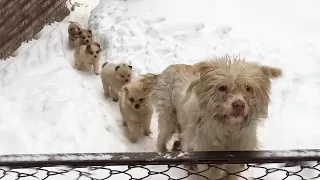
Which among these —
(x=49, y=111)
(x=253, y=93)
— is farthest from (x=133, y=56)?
(x=253, y=93)

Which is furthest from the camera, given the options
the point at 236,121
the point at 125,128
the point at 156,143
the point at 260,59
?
the point at 260,59

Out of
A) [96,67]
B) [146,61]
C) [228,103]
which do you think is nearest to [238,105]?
[228,103]

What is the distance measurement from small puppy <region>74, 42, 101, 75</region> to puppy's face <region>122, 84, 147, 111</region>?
219 centimetres

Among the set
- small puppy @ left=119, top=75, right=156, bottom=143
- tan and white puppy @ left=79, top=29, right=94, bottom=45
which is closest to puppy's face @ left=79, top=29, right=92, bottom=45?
tan and white puppy @ left=79, top=29, right=94, bottom=45

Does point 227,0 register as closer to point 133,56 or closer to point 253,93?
point 133,56

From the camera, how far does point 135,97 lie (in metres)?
5.96

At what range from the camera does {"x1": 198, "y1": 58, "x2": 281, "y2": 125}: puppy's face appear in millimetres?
3623

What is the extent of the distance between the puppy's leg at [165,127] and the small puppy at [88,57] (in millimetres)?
2899

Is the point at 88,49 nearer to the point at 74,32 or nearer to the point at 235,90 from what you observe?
the point at 74,32

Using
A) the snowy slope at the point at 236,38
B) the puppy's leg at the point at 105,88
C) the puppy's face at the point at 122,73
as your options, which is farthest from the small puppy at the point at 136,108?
the snowy slope at the point at 236,38

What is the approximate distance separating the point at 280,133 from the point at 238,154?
3203mm

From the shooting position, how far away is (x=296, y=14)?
880 cm

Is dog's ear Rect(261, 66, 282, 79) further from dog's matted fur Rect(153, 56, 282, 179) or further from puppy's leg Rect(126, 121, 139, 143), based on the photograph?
puppy's leg Rect(126, 121, 139, 143)

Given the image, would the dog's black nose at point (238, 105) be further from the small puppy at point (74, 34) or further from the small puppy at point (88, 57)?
the small puppy at point (74, 34)
